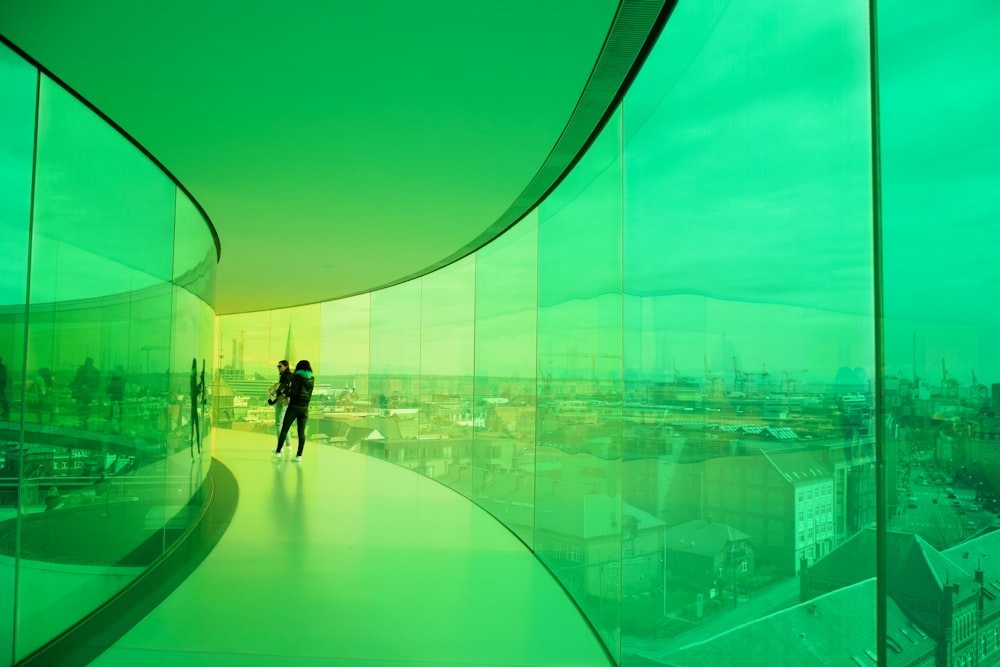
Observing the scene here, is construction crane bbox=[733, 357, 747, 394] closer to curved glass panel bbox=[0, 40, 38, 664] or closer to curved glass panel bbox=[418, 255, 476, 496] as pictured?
curved glass panel bbox=[0, 40, 38, 664]

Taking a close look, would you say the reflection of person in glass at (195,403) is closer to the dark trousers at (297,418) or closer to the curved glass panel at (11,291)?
the curved glass panel at (11,291)

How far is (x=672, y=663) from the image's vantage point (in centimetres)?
276

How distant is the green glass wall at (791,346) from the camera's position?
4.10 ft

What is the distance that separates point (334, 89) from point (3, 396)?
214 cm

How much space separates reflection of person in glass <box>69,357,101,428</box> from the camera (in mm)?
3575

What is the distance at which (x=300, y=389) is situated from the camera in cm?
1044

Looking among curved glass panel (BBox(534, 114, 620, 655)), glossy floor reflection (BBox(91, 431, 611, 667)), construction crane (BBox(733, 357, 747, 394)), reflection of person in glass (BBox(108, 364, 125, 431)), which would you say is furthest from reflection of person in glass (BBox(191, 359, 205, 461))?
construction crane (BBox(733, 357, 747, 394))

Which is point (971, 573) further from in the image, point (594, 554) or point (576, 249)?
point (576, 249)

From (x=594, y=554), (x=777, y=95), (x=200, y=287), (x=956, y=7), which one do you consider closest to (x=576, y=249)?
(x=594, y=554)

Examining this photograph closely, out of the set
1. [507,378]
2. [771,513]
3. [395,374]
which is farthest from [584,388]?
[395,374]

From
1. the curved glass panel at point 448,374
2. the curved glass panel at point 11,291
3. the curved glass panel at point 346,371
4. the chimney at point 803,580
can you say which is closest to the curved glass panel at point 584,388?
the chimney at point 803,580

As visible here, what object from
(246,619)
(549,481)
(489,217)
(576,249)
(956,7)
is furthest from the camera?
(489,217)

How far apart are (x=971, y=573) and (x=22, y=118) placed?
12.7 feet

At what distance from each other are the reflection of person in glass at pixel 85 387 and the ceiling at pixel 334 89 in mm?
1497
